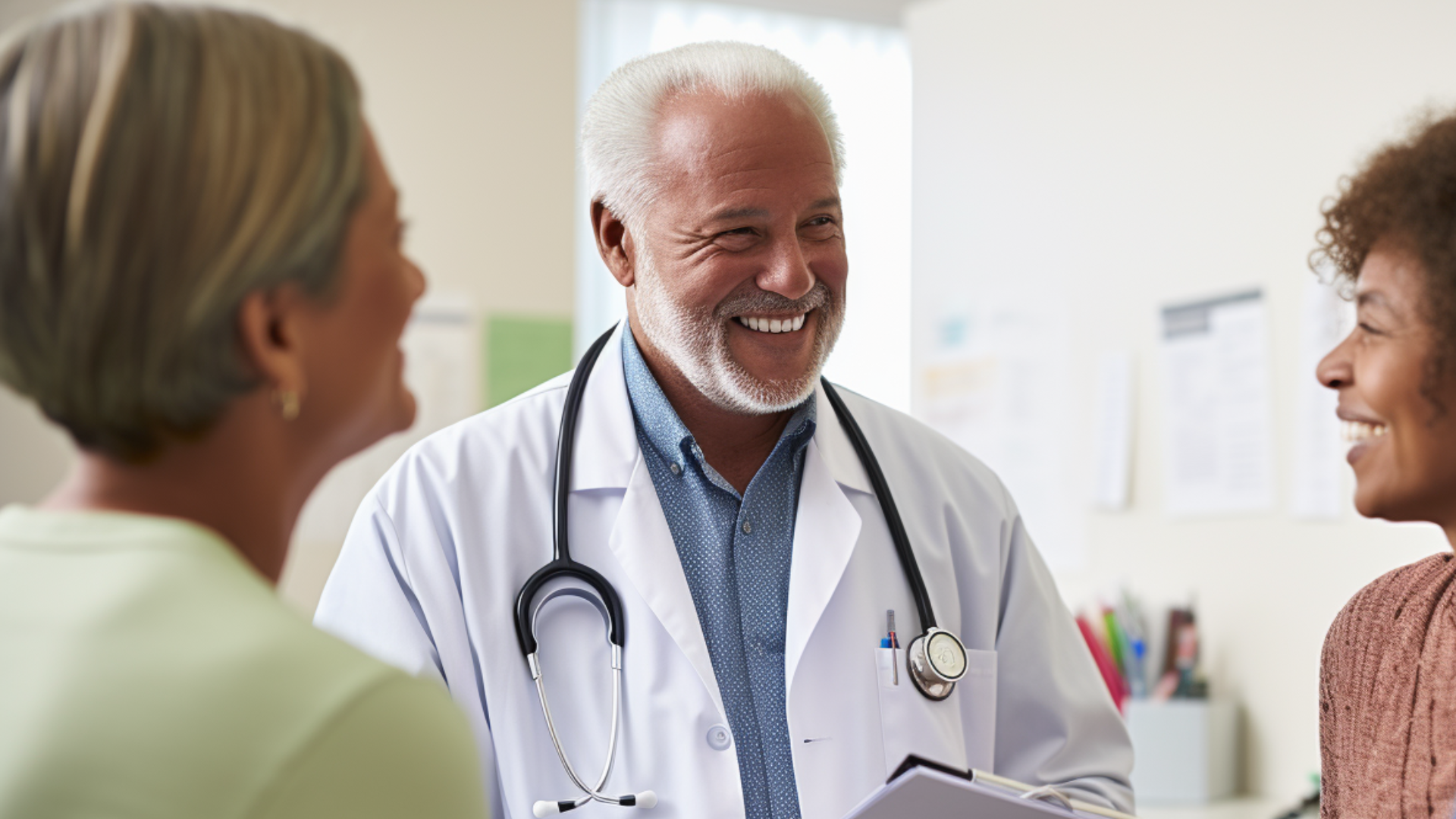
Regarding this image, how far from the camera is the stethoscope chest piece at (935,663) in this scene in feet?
4.32

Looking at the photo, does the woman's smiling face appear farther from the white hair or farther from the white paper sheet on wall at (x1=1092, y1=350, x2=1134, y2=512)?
the white paper sheet on wall at (x1=1092, y1=350, x2=1134, y2=512)

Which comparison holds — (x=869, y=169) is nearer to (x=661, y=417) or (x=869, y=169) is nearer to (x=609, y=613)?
(x=661, y=417)

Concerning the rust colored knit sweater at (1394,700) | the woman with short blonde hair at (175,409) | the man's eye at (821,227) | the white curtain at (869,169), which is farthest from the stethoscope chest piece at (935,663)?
the white curtain at (869,169)

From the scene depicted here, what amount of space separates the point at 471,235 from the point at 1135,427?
1.35m

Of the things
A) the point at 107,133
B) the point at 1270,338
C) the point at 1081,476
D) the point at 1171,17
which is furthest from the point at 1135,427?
the point at 107,133

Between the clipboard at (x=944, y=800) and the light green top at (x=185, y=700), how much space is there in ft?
1.41

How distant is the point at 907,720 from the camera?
4.30ft

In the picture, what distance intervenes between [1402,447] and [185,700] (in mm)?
933

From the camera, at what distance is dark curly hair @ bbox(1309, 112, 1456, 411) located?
101 centimetres

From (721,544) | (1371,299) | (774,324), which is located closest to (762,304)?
(774,324)

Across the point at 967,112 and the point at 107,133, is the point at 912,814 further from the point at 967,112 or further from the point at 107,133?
the point at 967,112

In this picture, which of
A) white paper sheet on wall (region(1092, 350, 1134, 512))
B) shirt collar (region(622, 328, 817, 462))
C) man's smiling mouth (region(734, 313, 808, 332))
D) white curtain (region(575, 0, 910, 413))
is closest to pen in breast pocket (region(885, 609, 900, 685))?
shirt collar (region(622, 328, 817, 462))

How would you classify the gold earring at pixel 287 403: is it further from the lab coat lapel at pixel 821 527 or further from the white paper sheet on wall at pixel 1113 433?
the white paper sheet on wall at pixel 1113 433

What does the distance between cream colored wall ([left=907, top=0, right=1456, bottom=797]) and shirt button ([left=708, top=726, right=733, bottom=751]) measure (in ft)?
3.44
